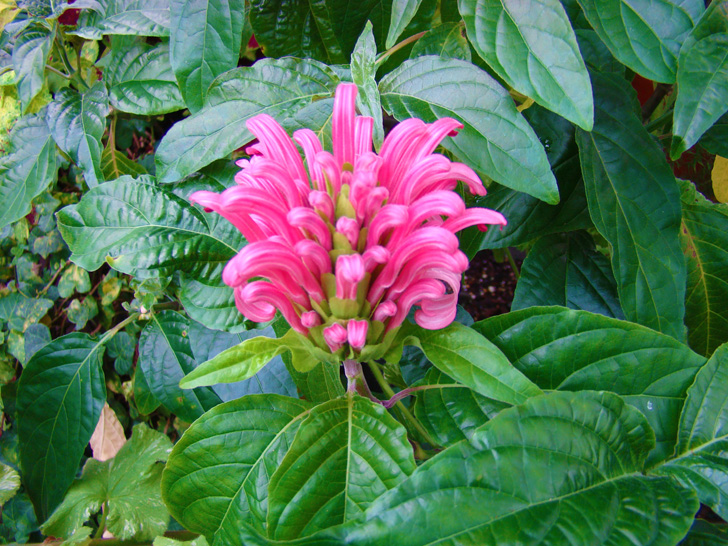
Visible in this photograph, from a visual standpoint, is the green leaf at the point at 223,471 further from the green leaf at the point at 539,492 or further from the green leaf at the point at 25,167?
the green leaf at the point at 25,167

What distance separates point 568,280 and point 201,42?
0.61 meters

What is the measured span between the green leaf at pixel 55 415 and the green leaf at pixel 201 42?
55 cm

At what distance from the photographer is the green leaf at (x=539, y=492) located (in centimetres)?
33

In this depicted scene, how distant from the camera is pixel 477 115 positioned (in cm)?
50

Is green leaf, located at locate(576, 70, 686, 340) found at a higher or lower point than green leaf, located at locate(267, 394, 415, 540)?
higher

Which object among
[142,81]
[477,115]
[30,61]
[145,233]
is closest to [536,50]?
[477,115]

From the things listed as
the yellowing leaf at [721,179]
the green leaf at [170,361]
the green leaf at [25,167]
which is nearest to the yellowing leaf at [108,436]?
the green leaf at [170,361]

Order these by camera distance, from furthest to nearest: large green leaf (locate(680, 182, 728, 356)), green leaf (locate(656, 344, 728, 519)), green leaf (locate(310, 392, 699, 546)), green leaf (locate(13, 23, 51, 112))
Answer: green leaf (locate(13, 23, 51, 112))
large green leaf (locate(680, 182, 728, 356))
green leaf (locate(656, 344, 728, 519))
green leaf (locate(310, 392, 699, 546))

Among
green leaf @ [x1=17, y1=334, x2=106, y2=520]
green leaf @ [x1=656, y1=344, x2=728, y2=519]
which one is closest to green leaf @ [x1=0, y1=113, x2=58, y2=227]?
green leaf @ [x1=17, y1=334, x2=106, y2=520]

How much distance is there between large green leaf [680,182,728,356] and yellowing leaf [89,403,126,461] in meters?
1.22

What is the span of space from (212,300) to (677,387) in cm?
56

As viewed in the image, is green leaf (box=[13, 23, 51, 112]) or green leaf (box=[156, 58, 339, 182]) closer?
green leaf (box=[156, 58, 339, 182])

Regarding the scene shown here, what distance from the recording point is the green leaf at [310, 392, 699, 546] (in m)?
0.33

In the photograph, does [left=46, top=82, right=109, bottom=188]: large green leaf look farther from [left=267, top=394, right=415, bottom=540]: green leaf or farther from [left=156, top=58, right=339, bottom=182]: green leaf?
[left=267, top=394, right=415, bottom=540]: green leaf
